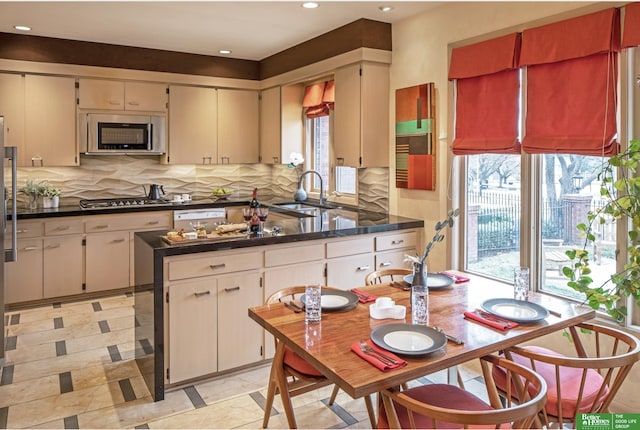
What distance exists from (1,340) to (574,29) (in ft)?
13.7

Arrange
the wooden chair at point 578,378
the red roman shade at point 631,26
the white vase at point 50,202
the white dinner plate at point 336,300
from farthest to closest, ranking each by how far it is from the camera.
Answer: the white vase at point 50,202
the red roman shade at point 631,26
the white dinner plate at point 336,300
the wooden chair at point 578,378

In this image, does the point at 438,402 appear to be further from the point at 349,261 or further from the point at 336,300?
the point at 349,261

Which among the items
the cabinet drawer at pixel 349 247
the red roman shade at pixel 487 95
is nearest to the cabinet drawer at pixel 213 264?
the cabinet drawer at pixel 349 247

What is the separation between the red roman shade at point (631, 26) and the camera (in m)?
2.43

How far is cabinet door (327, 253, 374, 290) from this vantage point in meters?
3.51

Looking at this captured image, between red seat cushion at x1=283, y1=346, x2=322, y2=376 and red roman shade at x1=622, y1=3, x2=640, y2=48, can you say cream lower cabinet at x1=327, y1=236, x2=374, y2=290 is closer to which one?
red seat cushion at x1=283, y1=346, x2=322, y2=376

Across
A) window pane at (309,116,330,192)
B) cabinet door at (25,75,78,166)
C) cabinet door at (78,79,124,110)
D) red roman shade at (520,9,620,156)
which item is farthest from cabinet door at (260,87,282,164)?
red roman shade at (520,9,620,156)

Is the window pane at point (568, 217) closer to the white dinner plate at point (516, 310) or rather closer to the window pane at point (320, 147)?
the white dinner plate at point (516, 310)

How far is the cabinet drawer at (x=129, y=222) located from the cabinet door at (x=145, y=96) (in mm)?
1207

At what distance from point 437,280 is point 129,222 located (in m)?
3.52

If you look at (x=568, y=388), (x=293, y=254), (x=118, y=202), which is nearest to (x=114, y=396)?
(x=293, y=254)

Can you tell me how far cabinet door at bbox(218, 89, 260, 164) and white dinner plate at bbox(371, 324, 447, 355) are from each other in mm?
4316

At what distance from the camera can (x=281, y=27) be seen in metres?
4.41

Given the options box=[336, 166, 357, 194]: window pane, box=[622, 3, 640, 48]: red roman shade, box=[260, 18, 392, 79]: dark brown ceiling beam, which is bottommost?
box=[336, 166, 357, 194]: window pane
